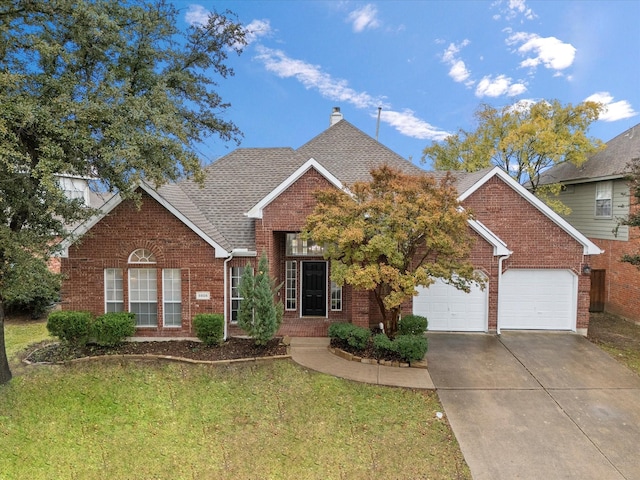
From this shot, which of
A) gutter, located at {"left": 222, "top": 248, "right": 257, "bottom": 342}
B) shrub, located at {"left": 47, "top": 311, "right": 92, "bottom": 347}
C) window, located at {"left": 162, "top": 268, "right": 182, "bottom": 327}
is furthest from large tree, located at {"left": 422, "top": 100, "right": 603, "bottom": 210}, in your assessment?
shrub, located at {"left": 47, "top": 311, "right": 92, "bottom": 347}

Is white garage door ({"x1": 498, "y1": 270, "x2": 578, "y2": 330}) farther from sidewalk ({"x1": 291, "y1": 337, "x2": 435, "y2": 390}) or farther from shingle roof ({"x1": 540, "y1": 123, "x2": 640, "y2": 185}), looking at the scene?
shingle roof ({"x1": 540, "y1": 123, "x2": 640, "y2": 185})

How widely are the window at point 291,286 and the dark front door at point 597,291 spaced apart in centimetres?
1351

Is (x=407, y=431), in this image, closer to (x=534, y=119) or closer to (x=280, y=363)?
(x=280, y=363)

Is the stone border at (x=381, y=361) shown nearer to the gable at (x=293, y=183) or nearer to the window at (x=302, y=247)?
the window at (x=302, y=247)

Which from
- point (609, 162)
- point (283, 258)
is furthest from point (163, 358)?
point (609, 162)

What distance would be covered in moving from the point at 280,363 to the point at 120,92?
761cm

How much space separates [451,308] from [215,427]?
8.98 m

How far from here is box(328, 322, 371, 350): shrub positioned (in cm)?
1043

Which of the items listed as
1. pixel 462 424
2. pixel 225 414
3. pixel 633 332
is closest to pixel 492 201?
pixel 633 332

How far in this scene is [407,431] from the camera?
692 centimetres

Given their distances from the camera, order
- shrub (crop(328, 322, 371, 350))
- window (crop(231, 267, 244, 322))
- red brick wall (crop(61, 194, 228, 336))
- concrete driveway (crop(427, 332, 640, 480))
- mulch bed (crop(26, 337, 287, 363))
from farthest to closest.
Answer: window (crop(231, 267, 244, 322)) → red brick wall (crop(61, 194, 228, 336)) → shrub (crop(328, 322, 371, 350)) → mulch bed (crop(26, 337, 287, 363)) → concrete driveway (crop(427, 332, 640, 480))

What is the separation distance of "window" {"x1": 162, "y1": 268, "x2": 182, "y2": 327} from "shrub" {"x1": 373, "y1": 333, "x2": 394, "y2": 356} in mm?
6114

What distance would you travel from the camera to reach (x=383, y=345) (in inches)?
394

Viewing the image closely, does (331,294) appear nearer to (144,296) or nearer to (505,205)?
(144,296)
